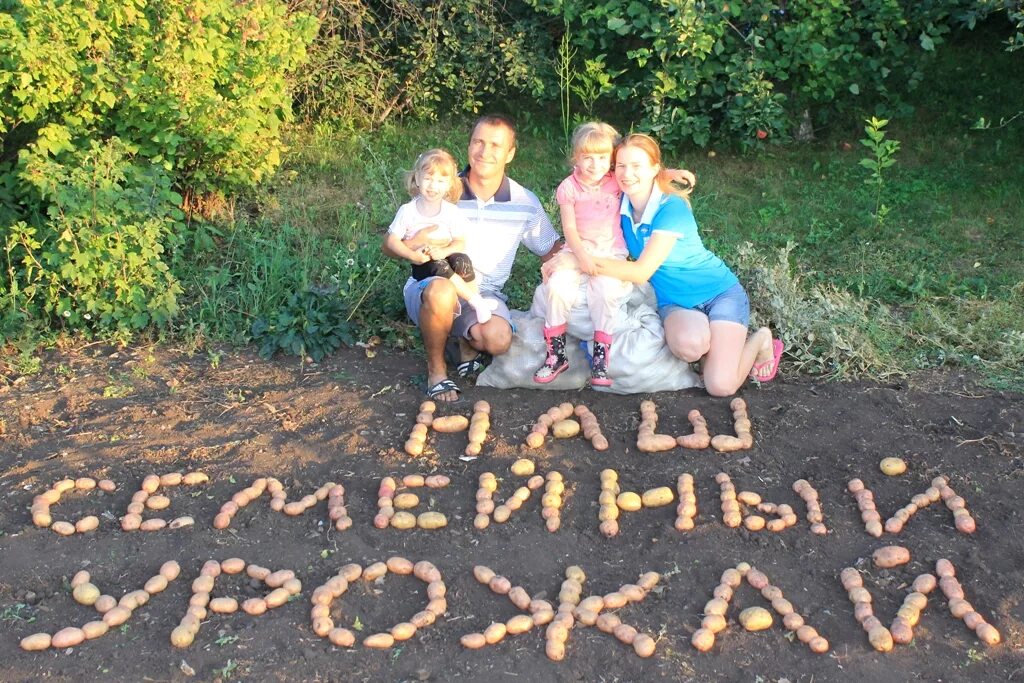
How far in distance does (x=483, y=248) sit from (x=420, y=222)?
0.36 metres

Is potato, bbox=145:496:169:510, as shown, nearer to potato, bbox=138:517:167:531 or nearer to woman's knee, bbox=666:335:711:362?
potato, bbox=138:517:167:531

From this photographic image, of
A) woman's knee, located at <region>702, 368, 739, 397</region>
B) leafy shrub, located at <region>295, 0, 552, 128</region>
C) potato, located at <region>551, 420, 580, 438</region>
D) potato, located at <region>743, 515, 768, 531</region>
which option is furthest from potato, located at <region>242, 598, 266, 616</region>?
leafy shrub, located at <region>295, 0, 552, 128</region>

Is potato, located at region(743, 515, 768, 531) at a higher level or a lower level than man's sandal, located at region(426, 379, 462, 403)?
lower

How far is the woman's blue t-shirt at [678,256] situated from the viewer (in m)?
4.80

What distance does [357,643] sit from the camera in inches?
138

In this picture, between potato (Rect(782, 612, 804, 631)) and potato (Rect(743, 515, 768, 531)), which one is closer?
potato (Rect(782, 612, 804, 631))

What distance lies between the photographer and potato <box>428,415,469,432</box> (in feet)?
15.3

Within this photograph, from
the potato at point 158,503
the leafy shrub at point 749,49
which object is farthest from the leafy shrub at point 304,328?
the leafy shrub at point 749,49

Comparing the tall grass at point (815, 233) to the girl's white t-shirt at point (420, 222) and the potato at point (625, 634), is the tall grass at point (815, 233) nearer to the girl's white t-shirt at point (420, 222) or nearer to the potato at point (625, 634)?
the girl's white t-shirt at point (420, 222)

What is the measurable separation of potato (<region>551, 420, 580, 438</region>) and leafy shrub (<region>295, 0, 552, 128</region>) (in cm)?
345

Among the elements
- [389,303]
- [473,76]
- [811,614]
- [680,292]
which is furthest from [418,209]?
[473,76]

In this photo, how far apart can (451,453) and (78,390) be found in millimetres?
1843

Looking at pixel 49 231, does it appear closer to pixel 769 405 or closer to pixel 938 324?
pixel 769 405

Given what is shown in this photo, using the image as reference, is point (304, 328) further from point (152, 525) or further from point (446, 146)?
point (446, 146)
